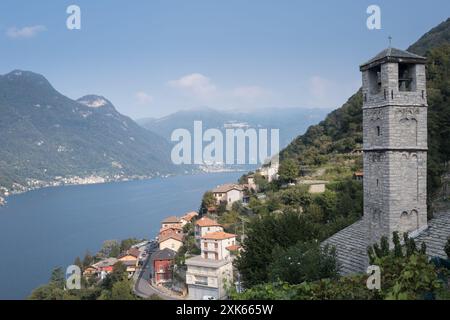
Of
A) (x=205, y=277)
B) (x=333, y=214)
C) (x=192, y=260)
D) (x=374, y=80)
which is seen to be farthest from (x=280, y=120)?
(x=374, y=80)

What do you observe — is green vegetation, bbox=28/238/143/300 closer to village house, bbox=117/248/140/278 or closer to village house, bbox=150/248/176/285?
village house, bbox=150/248/176/285

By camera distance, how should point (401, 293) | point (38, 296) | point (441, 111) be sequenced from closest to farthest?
point (401, 293) → point (441, 111) → point (38, 296)

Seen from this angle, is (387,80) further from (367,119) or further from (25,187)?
(25,187)

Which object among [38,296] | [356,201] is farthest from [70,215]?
[356,201]

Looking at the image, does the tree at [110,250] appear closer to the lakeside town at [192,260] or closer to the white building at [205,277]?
the lakeside town at [192,260]

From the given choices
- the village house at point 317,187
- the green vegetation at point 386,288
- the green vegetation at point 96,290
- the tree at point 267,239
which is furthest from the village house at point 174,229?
the green vegetation at point 386,288

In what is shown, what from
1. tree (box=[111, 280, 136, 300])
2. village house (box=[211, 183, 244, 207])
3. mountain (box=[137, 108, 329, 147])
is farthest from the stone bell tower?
mountain (box=[137, 108, 329, 147])
